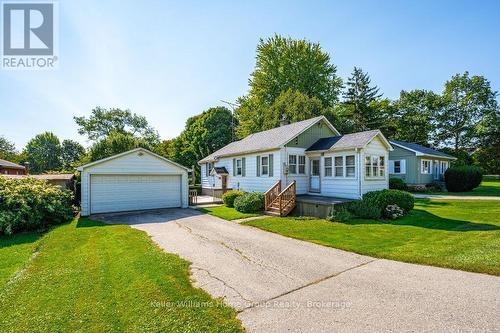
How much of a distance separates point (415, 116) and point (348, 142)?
114 feet

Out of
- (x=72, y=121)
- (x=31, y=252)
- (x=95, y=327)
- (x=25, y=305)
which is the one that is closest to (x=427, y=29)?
(x=95, y=327)

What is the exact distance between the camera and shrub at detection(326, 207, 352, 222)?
1191cm

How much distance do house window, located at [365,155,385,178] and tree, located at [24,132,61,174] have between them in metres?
71.7

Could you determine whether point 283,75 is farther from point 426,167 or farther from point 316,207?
point 316,207

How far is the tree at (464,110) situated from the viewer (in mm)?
40750

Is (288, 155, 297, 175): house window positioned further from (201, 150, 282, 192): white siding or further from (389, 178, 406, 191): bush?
(389, 178, 406, 191): bush

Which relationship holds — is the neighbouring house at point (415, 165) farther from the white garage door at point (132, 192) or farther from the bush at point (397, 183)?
the white garage door at point (132, 192)

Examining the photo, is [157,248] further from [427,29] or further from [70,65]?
[427,29]

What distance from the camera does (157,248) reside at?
781 centimetres

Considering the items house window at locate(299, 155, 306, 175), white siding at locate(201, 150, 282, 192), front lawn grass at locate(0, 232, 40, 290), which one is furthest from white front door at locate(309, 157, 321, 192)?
front lawn grass at locate(0, 232, 40, 290)

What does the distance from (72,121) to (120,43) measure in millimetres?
40628

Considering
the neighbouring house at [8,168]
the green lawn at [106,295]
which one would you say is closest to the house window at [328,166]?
the green lawn at [106,295]

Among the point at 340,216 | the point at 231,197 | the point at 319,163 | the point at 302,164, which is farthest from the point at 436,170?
the point at 231,197

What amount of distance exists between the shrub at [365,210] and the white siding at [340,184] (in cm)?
110
